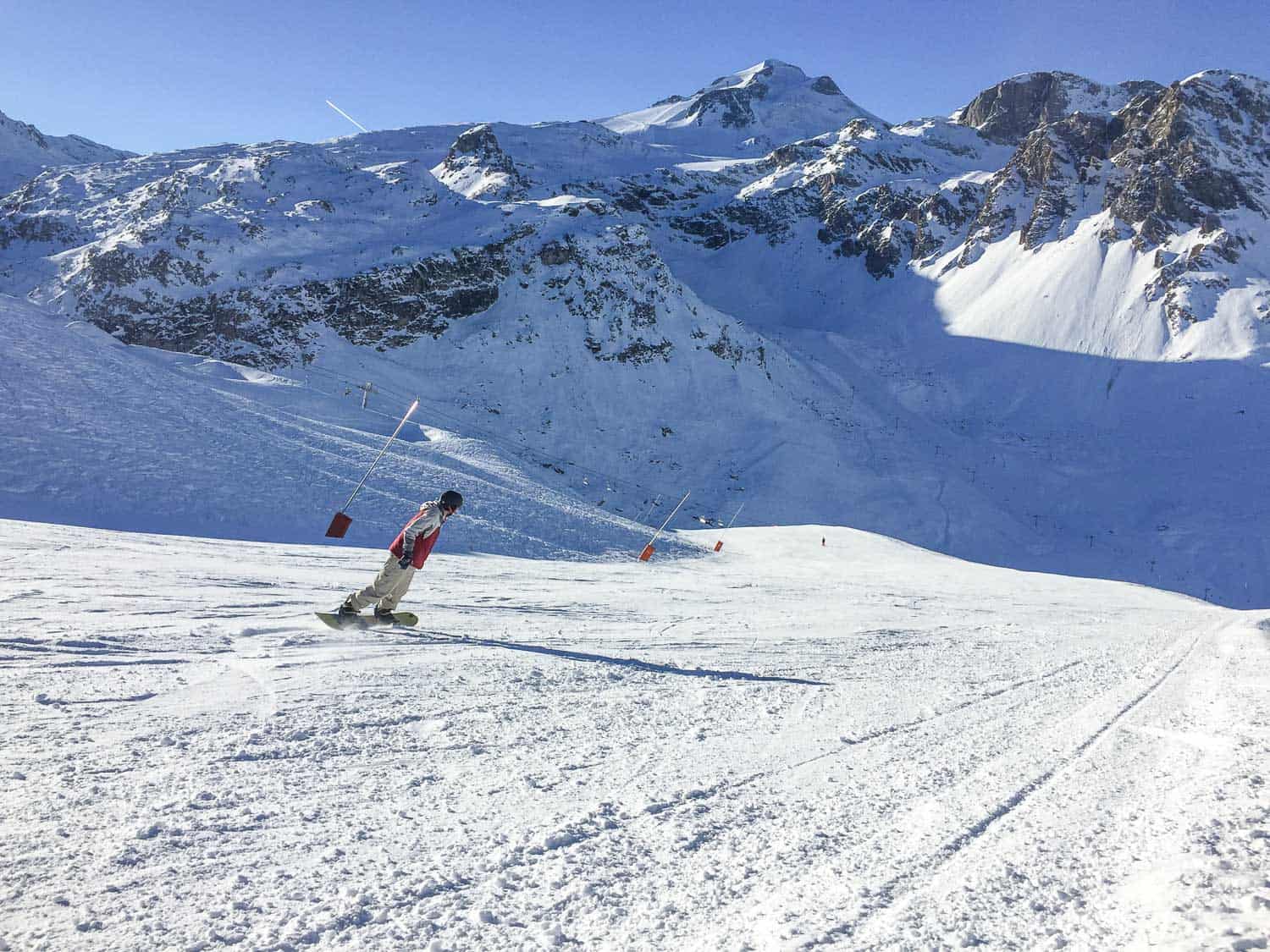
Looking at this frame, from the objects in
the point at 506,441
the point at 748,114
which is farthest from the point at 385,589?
the point at 748,114

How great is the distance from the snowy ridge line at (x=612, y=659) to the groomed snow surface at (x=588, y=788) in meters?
0.06

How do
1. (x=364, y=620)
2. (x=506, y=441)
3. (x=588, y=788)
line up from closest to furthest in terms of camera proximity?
(x=588, y=788) < (x=364, y=620) < (x=506, y=441)

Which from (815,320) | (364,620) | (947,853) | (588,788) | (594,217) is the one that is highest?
(815,320)

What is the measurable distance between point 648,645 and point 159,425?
618 inches

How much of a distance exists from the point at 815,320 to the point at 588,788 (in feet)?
268

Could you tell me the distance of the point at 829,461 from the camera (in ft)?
151

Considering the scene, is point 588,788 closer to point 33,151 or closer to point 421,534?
point 421,534

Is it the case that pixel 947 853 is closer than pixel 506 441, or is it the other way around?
pixel 947 853

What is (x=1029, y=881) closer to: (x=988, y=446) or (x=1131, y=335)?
(x=988, y=446)

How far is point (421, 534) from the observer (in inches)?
295

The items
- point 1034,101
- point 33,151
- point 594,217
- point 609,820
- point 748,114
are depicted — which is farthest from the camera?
point 748,114

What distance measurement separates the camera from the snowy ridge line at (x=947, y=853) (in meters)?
2.75

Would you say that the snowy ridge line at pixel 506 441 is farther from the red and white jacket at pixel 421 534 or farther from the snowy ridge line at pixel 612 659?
Result: the snowy ridge line at pixel 612 659

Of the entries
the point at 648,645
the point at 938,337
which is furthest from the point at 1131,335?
the point at 648,645
